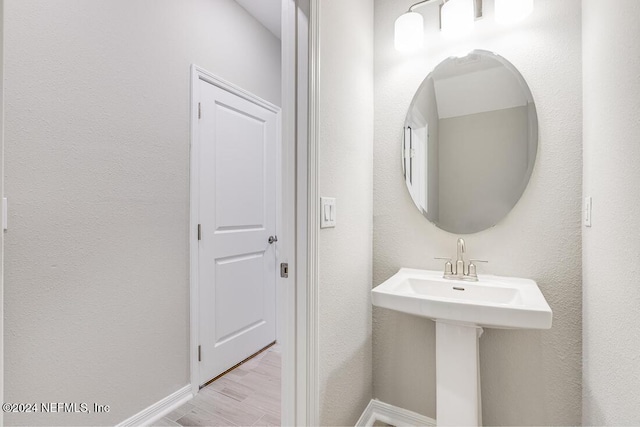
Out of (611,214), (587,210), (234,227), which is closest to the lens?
(611,214)

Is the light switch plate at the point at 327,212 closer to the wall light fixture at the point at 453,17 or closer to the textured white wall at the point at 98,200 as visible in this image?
the wall light fixture at the point at 453,17

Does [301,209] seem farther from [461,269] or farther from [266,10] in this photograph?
[266,10]

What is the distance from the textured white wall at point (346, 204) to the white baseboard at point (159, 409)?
105 centimetres

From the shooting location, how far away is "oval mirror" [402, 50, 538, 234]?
5.02 ft

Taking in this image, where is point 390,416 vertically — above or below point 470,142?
below

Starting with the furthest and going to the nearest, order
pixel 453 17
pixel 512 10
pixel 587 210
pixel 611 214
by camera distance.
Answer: pixel 453 17, pixel 512 10, pixel 587 210, pixel 611 214

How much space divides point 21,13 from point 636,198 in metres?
2.19

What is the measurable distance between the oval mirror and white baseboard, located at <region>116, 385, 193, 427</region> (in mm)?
1775

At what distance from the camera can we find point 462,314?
1.17m

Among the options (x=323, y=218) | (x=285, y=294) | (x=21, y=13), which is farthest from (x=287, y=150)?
(x=21, y=13)

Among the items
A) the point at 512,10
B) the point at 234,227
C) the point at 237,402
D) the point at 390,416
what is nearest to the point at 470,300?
the point at 390,416

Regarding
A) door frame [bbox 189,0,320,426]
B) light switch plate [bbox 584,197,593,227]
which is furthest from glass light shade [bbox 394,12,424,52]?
light switch plate [bbox 584,197,593,227]

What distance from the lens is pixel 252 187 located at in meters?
2.57

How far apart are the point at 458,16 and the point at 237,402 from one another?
7.97 feet
